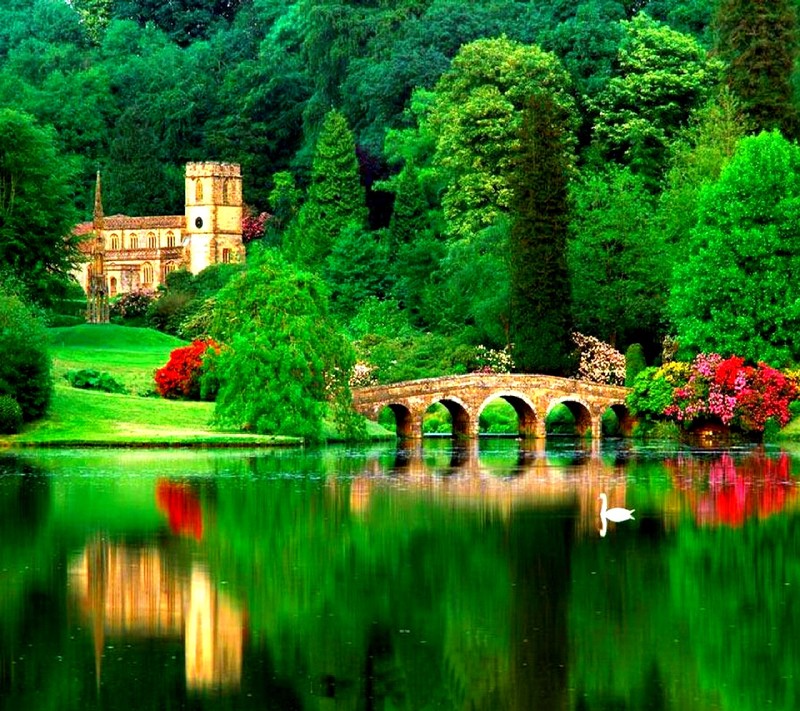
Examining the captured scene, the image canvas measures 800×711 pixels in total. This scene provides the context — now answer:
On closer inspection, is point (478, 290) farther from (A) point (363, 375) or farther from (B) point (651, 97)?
(B) point (651, 97)

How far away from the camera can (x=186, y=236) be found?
12319 centimetres

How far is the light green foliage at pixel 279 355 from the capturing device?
62.2 m

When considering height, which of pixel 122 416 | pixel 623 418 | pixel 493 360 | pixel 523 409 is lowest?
pixel 623 418

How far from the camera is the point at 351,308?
96875 millimetres

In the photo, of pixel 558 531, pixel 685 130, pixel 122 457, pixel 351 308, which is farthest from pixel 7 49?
pixel 558 531

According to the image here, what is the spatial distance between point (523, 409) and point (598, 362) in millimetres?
6282

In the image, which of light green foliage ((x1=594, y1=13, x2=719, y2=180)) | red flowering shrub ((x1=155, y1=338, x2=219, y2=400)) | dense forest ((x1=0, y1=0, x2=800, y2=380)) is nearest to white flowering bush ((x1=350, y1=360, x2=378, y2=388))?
dense forest ((x1=0, y1=0, x2=800, y2=380))

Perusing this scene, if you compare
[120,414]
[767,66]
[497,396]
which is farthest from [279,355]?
[767,66]

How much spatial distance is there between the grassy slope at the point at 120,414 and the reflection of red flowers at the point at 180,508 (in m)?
13.7

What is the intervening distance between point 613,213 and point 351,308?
61.9ft

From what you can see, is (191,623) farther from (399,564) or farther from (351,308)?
(351,308)

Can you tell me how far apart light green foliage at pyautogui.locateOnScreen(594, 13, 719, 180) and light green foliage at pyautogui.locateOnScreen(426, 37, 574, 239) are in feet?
6.00

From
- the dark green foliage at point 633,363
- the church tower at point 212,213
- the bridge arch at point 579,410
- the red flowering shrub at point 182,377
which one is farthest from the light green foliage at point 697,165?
the church tower at point 212,213

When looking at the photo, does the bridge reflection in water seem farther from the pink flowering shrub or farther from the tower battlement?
the tower battlement
